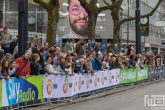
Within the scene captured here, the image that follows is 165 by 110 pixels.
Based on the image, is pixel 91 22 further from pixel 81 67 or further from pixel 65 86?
pixel 65 86

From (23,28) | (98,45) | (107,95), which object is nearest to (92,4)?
(98,45)

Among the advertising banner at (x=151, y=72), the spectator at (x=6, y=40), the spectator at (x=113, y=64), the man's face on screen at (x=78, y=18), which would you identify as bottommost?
the advertising banner at (x=151, y=72)

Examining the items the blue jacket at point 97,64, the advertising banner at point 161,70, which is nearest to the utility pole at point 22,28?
the blue jacket at point 97,64

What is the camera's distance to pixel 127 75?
2523 cm

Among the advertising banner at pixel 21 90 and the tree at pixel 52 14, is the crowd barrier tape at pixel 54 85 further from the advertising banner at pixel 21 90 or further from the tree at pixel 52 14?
the tree at pixel 52 14

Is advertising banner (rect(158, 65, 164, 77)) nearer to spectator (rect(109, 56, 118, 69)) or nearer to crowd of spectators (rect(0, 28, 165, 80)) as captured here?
crowd of spectators (rect(0, 28, 165, 80))

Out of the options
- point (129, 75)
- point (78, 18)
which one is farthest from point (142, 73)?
point (78, 18)

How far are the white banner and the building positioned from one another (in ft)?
48.2

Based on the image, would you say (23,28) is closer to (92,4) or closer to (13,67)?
(13,67)

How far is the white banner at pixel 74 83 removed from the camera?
1572 centimetres

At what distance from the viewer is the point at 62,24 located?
64.3 metres

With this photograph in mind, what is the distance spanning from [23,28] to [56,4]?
8187mm

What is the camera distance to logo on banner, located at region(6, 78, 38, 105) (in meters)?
13.2

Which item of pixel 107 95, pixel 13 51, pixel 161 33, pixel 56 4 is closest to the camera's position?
pixel 13 51
